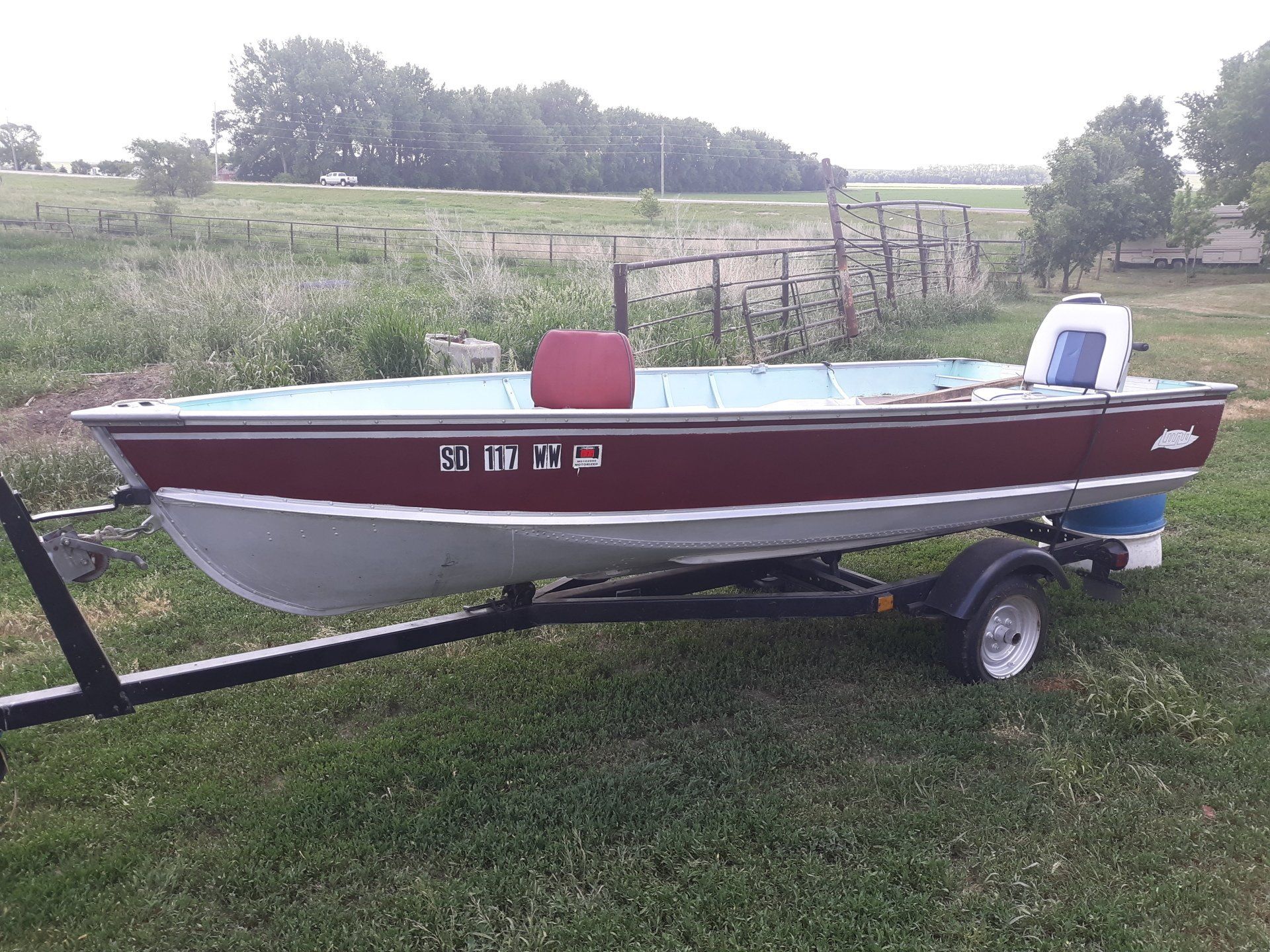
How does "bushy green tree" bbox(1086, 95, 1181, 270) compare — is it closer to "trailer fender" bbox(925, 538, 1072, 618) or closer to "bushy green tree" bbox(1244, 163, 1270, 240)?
"bushy green tree" bbox(1244, 163, 1270, 240)

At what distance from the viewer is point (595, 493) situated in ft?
12.2

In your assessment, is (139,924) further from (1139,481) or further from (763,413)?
(1139,481)

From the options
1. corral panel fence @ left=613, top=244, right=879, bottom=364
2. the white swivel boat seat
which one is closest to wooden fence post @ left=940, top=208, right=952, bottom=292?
corral panel fence @ left=613, top=244, right=879, bottom=364

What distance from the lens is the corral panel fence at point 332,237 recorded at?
78.9 ft

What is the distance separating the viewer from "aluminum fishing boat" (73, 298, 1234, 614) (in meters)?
3.24

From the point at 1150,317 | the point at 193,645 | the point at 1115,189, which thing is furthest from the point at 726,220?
the point at 193,645

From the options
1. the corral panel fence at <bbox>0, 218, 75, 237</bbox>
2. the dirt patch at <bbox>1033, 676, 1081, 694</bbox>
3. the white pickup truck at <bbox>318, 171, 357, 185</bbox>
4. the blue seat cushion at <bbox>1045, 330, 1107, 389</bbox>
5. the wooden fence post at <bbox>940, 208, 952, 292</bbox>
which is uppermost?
the white pickup truck at <bbox>318, 171, 357, 185</bbox>

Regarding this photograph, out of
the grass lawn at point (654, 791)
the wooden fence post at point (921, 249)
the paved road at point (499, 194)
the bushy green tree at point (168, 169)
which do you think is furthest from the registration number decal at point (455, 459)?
the paved road at point (499, 194)

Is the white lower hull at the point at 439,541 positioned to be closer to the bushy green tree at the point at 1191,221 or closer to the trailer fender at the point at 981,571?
the trailer fender at the point at 981,571

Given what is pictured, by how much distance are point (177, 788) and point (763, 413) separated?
9.07 feet

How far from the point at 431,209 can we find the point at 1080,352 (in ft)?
124

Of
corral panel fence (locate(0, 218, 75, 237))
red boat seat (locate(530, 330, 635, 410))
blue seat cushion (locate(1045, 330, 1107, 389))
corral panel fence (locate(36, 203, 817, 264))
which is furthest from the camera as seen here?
corral panel fence (locate(0, 218, 75, 237))

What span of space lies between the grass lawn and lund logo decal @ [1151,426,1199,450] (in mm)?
990

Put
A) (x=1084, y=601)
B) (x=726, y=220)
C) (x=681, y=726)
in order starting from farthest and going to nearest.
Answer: (x=726, y=220)
(x=1084, y=601)
(x=681, y=726)
